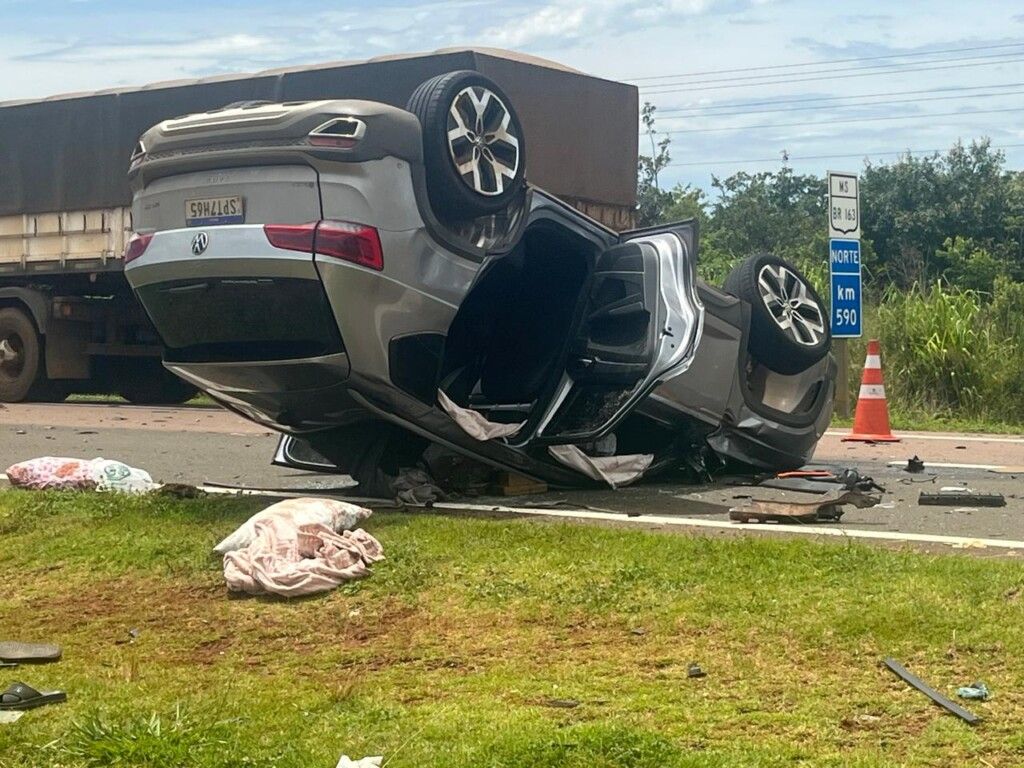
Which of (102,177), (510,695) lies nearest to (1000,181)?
(102,177)

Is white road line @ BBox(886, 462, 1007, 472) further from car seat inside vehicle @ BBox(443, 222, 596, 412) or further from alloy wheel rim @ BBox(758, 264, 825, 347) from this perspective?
car seat inside vehicle @ BBox(443, 222, 596, 412)

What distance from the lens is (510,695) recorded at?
4.75 m

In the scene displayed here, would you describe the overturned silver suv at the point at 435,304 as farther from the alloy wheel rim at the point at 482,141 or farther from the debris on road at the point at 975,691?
the debris on road at the point at 975,691

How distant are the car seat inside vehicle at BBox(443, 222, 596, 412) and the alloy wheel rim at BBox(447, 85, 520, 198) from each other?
3.09ft

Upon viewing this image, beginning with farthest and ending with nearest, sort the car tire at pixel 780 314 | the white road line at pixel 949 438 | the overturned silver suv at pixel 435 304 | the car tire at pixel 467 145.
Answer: the white road line at pixel 949 438 → the car tire at pixel 780 314 → the car tire at pixel 467 145 → the overturned silver suv at pixel 435 304

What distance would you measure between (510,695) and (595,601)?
1.05 meters

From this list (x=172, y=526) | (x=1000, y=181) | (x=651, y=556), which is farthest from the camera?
(x=1000, y=181)

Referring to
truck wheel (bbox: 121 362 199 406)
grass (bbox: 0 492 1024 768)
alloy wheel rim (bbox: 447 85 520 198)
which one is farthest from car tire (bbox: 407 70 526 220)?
truck wheel (bbox: 121 362 199 406)

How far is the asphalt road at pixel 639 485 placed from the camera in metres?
7.95

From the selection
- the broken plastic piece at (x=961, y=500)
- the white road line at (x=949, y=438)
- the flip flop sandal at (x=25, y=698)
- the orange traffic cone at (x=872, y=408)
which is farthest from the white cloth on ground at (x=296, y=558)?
the white road line at (x=949, y=438)

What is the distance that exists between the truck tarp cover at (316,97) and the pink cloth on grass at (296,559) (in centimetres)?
1000

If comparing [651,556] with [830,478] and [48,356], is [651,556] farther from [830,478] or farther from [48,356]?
[48,356]

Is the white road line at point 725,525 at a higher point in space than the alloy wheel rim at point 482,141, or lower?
lower

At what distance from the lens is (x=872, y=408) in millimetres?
14047
